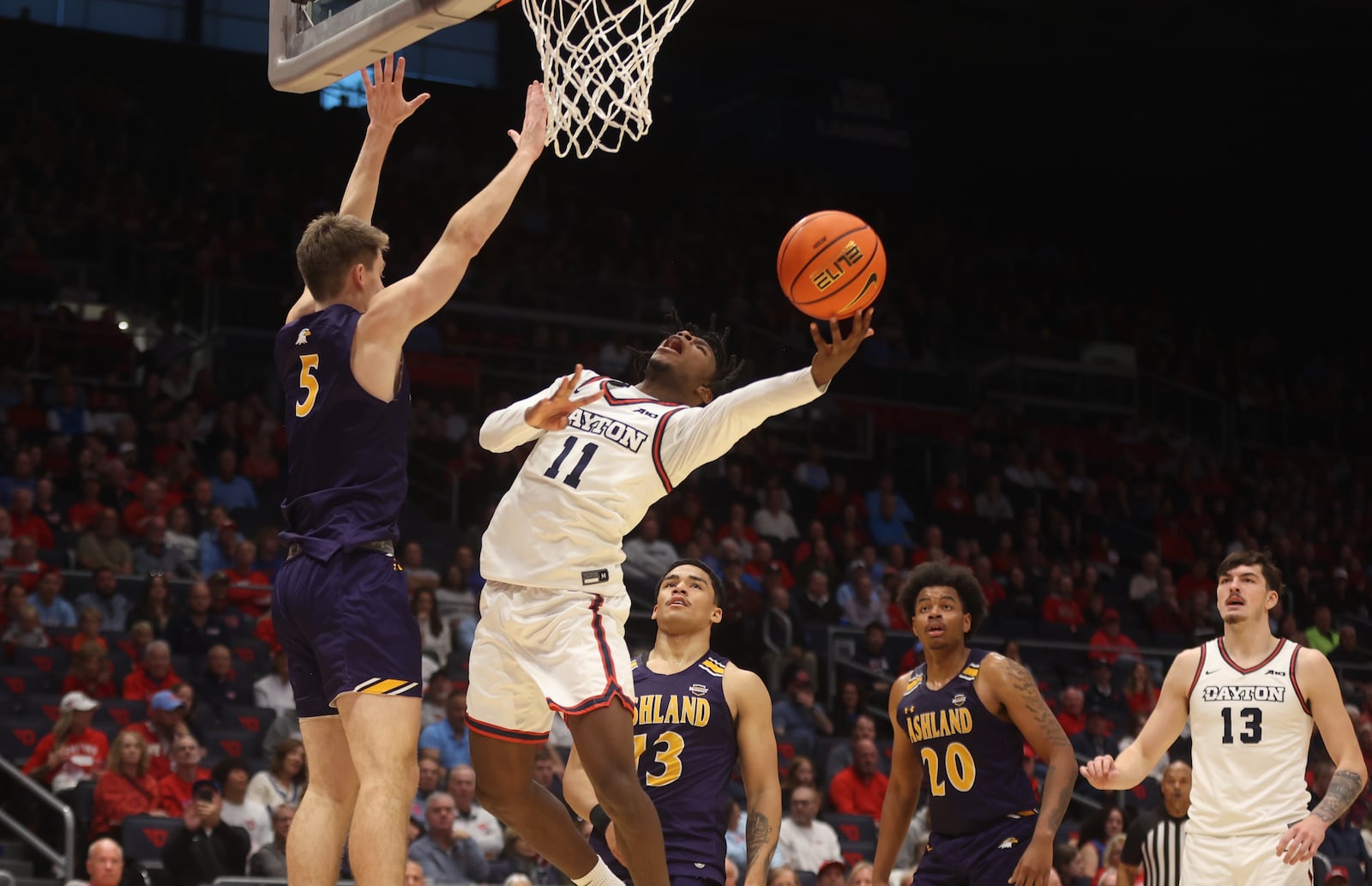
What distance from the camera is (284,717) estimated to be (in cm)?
1080

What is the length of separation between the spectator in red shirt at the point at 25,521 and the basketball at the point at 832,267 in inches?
324

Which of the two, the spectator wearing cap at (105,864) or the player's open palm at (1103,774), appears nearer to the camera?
the player's open palm at (1103,774)

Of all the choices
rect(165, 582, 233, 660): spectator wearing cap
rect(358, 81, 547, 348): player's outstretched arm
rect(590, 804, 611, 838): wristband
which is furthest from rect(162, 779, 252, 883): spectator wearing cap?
rect(358, 81, 547, 348): player's outstretched arm

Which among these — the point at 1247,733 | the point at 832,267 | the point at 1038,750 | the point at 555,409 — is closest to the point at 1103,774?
the point at 1038,750

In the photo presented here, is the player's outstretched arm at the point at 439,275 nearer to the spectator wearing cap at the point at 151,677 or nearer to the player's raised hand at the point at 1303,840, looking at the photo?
the player's raised hand at the point at 1303,840

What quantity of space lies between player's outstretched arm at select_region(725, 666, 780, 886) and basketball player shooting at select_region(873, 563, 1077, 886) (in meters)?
→ 0.54

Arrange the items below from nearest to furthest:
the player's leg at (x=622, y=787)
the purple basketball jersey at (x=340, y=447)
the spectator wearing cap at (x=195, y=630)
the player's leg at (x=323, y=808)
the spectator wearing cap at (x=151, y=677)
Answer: the player's leg at (x=323, y=808), the purple basketball jersey at (x=340, y=447), the player's leg at (x=622, y=787), the spectator wearing cap at (x=151, y=677), the spectator wearing cap at (x=195, y=630)

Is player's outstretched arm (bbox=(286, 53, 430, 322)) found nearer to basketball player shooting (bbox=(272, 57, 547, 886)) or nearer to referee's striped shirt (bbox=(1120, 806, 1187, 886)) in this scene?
basketball player shooting (bbox=(272, 57, 547, 886))

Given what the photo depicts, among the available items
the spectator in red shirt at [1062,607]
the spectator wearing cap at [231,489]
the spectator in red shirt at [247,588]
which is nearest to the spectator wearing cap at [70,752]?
the spectator in red shirt at [247,588]

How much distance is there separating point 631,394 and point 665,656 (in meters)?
1.35

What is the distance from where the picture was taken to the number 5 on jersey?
5.12 metres

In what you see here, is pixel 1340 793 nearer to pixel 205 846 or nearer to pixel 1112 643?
pixel 205 846

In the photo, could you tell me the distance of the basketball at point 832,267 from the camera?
19.2 ft

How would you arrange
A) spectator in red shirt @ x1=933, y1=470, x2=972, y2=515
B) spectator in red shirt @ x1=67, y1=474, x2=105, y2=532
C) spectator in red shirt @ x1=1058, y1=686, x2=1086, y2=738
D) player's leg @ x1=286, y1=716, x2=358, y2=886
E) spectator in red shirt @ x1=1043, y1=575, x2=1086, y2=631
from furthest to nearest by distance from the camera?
spectator in red shirt @ x1=933, y1=470, x2=972, y2=515 < spectator in red shirt @ x1=1043, y1=575, x2=1086, y2=631 < spectator in red shirt @ x1=1058, y1=686, x2=1086, y2=738 < spectator in red shirt @ x1=67, y1=474, x2=105, y2=532 < player's leg @ x1=286, y1=716, x2=358, y2=886
